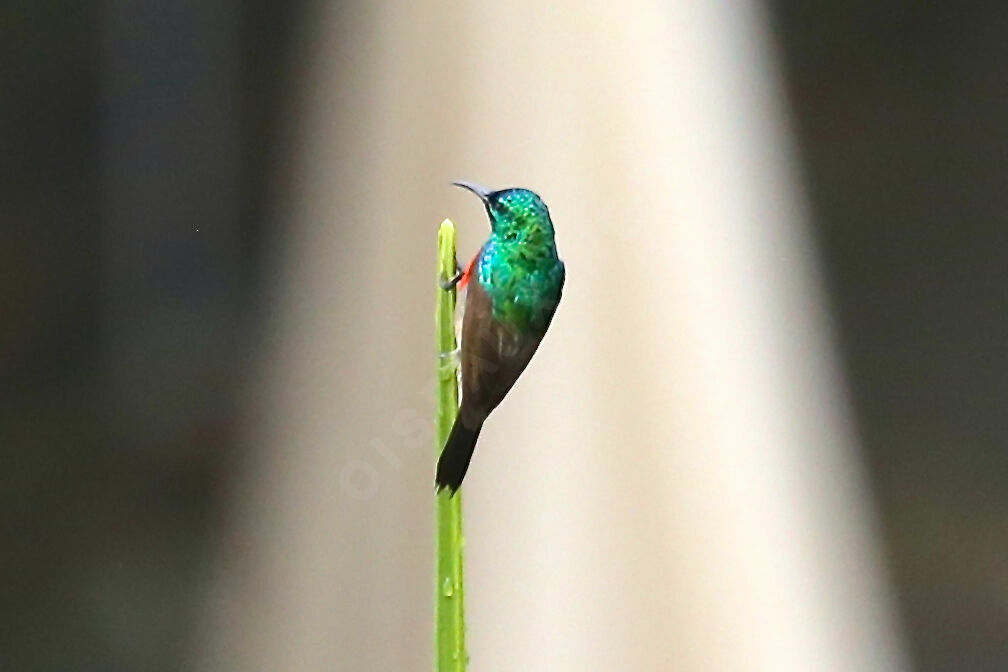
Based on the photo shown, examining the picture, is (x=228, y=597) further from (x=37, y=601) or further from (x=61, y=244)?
(x=61, y=244)

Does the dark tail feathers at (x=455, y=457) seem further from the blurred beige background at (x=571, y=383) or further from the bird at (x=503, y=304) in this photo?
the blurred beige background at (x=571, y=383)

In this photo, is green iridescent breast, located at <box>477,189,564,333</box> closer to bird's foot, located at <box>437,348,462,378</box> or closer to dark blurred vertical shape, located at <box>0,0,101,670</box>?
bird's foot, located at <box>437,348,462,378</box>

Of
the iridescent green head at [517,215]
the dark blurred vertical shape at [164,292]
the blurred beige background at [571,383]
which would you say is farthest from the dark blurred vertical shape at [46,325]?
the iridescent green head at [517,215]

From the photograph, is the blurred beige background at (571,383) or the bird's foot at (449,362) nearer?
the bird's foot at (449,362)

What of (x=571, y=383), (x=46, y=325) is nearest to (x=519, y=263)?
(x=571, y=383)

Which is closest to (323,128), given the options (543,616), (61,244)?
(61,244)

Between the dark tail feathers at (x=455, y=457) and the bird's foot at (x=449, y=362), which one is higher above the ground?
the bird's foot at (x=449, y=362)

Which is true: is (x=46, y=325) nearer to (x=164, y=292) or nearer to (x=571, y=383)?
(x=164, y=292)
